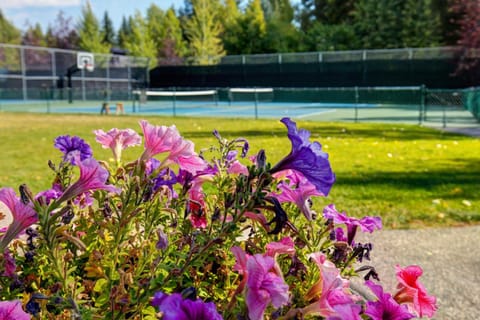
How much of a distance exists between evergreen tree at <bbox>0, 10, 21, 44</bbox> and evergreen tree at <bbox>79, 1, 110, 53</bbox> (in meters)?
21.2

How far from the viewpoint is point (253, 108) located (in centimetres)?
2819

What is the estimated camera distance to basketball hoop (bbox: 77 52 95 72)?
116ft

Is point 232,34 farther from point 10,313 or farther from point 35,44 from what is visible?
point 10,313

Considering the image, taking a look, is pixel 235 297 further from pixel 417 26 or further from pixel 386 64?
pixel 417 26

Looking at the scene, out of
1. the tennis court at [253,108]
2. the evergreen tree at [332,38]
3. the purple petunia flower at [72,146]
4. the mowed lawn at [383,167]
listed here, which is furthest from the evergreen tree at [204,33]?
the purple petunia flower at [72,146]

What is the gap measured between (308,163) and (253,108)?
27274 mm

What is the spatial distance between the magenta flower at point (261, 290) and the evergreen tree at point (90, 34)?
5990cm

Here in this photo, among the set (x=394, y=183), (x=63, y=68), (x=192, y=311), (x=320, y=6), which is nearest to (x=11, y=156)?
(x=394, y=183)

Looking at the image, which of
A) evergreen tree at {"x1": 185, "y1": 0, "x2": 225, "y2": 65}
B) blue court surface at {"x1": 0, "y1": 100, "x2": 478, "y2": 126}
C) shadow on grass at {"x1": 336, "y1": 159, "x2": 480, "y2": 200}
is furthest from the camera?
evergreen tree at {"x1": 185, "y1": 0, "x2": 225, "y2": 65}

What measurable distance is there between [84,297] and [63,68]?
37032mm

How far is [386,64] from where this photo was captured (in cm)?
3444

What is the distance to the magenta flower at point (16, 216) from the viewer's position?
1.03m

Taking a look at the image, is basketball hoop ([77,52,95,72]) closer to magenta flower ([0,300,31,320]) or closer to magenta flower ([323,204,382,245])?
magenta flower ([323,204,382,245])

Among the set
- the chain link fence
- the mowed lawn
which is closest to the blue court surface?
the chain link fence
